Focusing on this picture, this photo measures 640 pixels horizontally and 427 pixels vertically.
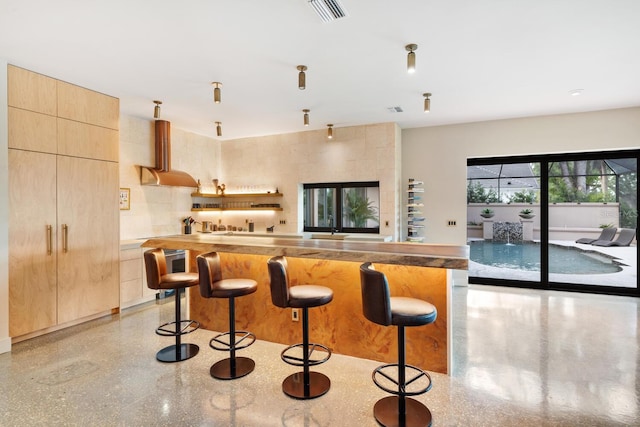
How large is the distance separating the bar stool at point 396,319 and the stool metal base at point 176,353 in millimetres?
1852

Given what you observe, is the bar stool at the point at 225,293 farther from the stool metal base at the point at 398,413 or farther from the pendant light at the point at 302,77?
the pendant light at the point at 302,77

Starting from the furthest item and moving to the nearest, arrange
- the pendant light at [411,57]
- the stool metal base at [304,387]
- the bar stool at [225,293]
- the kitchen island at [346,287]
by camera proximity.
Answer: the pendant light at [411,57]
the bar stool at [225,293]
the kitchen island at [346,287]
the stool metal base at [304,387]

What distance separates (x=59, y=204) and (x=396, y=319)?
12.9 feet

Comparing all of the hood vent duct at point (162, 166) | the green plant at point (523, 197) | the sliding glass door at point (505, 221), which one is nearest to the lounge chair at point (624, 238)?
the sliding glass door at point (505, 221)

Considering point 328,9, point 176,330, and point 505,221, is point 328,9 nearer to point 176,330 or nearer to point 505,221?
point 176,330

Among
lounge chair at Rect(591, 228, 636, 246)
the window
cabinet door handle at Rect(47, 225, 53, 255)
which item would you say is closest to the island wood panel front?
cabinet door handle at Rect(47, 225, 53, 255)

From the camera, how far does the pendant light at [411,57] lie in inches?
118

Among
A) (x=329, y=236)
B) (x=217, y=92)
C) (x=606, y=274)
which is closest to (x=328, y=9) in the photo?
(x=217, y=92)

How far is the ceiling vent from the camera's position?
2.41 meters

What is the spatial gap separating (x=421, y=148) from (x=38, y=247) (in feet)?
19.0

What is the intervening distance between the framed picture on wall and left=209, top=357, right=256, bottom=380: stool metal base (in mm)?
3417

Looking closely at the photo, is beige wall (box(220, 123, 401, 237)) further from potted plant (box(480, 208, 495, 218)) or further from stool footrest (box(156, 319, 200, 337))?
stool footrest (box(156, 319, 200, 337))

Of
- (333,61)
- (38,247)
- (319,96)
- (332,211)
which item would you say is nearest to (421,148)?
(332,211)

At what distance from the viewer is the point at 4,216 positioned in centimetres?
331
